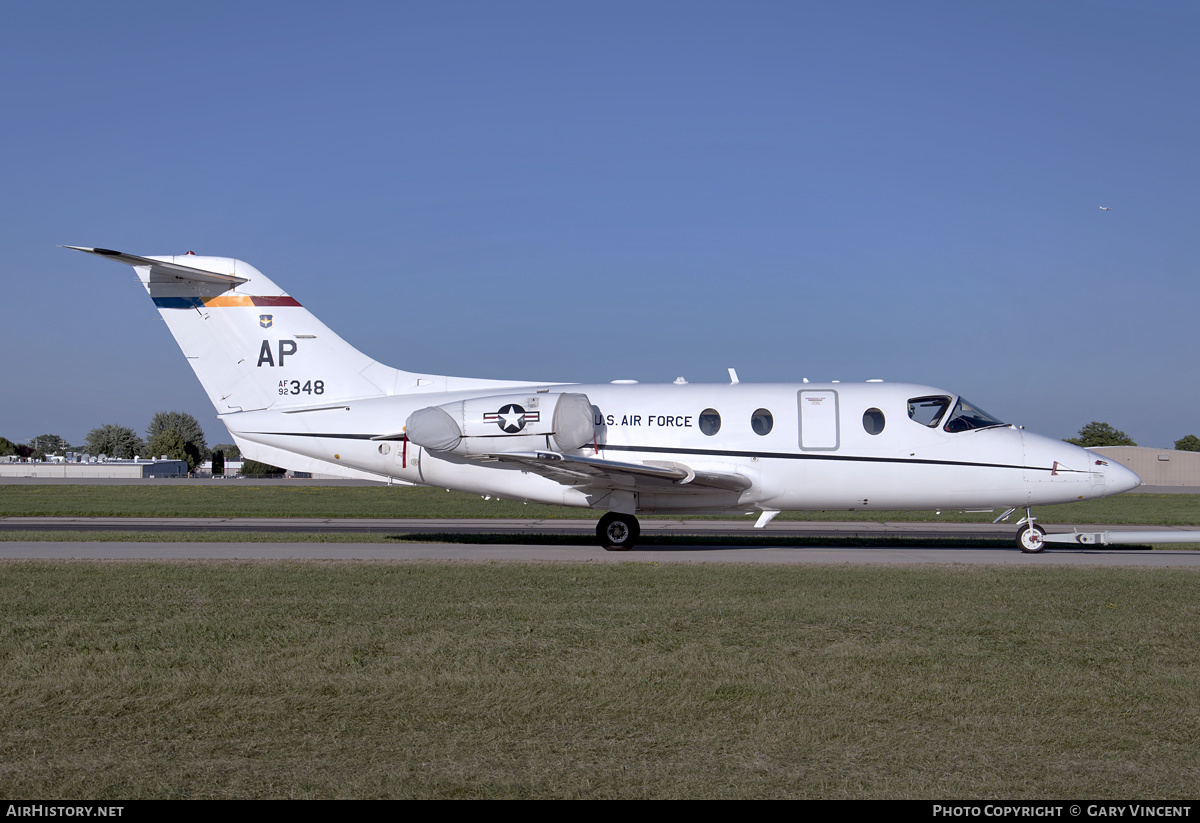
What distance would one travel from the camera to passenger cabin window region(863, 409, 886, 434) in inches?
746

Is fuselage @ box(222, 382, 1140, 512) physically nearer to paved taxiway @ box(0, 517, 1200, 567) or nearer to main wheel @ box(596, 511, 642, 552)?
main wheel @ box(596, 511, 642, 552)

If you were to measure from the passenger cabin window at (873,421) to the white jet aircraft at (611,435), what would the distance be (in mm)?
23

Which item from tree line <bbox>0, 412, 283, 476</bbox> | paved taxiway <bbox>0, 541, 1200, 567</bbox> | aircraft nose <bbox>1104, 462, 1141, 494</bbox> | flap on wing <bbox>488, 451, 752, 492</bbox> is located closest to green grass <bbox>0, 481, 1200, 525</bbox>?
aircraft nose <bbox>1104, 462, 1141, 494</bbox>

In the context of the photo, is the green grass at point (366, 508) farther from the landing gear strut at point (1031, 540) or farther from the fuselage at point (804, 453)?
the fuselage at point (804, 453)

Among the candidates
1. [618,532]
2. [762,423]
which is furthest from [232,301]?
[762,423]

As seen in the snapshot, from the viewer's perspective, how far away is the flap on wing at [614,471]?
1777cm

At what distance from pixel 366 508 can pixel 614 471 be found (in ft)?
65.3

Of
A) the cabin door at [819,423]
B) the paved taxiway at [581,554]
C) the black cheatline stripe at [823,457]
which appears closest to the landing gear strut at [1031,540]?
the paved taxiway at [581,554]

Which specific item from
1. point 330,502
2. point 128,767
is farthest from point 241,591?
point 330,502

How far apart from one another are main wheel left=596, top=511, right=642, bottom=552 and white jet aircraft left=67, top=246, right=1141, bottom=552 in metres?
0.03

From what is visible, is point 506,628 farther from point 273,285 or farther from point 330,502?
point 330,502

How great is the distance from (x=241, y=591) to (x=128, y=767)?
6978 millimetres

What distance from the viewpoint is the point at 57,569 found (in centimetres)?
1466

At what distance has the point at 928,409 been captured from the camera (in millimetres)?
19094
